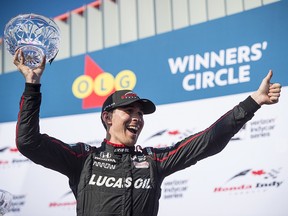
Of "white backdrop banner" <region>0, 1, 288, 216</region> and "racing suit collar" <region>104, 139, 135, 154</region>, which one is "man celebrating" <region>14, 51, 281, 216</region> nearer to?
"racing suit collar" <region>104, 139, 135, 154</region>

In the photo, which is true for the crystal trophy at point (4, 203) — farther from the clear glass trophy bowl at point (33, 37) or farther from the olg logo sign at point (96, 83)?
the clear glass trophy bowl at point (33, 37)

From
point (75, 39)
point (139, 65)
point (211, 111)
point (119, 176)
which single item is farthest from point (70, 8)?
point (119, 176)

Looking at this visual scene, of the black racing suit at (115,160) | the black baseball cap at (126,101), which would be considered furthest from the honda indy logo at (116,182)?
the black baseball cap at (126,101)

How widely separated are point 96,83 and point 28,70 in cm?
237

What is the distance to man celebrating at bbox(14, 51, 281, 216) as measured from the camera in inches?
73.1

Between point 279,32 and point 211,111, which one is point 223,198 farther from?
point 279,32

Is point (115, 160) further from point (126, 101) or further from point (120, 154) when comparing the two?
point (126, 101)

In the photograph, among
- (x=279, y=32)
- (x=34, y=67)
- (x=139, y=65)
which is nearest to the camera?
(x=34, y=67)

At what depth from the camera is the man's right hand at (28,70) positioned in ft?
6.05

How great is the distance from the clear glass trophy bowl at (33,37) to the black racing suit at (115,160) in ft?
0.98

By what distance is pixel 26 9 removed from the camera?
15.6ft

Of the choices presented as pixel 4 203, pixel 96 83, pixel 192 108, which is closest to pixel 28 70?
pixel 4 203

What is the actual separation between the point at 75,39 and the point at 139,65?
748 millimetres

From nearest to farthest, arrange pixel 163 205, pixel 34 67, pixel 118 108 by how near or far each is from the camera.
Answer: pixel 34 67 → pixel 118 108 → pixel 163 205
